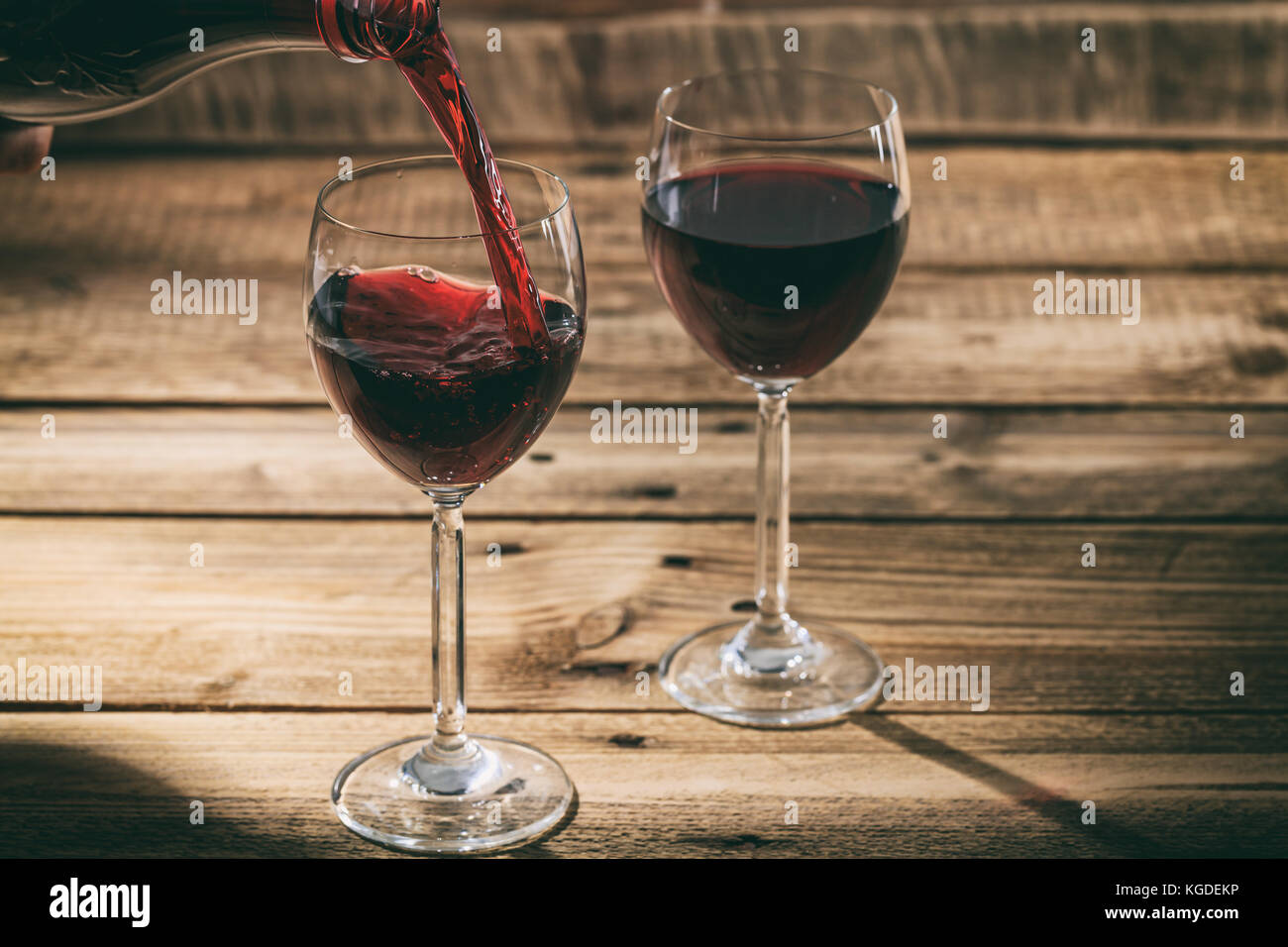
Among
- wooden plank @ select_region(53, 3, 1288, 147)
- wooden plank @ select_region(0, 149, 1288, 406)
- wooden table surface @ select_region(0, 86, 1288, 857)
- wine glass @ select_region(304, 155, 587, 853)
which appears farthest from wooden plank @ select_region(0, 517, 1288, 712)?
wooden plank @ select_region(53, 3, 1288, 147)

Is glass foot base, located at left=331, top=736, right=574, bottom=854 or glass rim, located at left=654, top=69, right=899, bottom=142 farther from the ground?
glass rim, located at left=654, top=69, right=899, bottom=142

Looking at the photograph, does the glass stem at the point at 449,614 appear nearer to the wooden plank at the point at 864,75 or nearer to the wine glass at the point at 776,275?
the wine glass at the point at 776,275

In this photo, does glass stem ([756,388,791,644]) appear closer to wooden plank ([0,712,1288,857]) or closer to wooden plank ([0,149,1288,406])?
wooden plank ([0,712,1288,857])

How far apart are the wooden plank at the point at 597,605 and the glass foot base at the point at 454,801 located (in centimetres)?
7

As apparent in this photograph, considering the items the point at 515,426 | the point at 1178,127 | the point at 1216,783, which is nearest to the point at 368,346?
the point at 515,426

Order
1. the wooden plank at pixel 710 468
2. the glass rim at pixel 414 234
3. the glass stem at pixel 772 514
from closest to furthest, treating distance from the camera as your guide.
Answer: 1. the glass rim at pixel 414 234
2. the glass stem at pixel 772 514
3. the wooden plank at pixel 710 468

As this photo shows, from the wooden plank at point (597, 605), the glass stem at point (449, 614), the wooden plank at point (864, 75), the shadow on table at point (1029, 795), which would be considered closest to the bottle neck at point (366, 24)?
the glass stem at point (449, 614)

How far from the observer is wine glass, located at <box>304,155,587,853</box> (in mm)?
868

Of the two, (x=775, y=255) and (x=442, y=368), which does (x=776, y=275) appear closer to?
(x=775, y=255)

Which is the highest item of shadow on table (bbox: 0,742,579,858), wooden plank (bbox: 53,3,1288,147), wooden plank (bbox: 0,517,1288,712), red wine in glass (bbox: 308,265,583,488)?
wooden plank (bbox: 53,3,1288,147)

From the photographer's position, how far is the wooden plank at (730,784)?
3.00ft

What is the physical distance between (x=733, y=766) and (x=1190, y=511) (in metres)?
0.50

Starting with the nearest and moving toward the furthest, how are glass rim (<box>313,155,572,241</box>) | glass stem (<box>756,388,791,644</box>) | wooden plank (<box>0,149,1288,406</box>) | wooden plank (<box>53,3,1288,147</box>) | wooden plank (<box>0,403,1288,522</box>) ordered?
glass rim (<box>313,155,572,241</box>) → glass stem (<box>756,388,791,644</box>) → wooden plank (<box>0,403,1288,522</box>) → wooden plank (<box>0,149,1288,406</box>) → wooden plank (<box>53,3,1288,147</box>)

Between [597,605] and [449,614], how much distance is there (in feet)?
0.69
